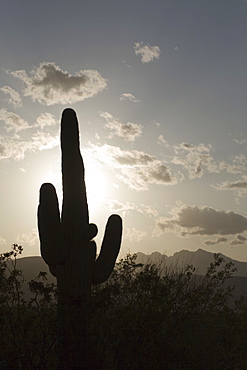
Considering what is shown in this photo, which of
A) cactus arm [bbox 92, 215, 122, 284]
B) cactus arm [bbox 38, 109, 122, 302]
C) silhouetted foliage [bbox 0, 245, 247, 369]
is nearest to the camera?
silhouetted foliage [bbox 0, 245, 247, 369]

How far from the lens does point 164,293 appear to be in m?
8.83

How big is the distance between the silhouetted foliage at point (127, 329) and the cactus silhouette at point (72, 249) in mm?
254

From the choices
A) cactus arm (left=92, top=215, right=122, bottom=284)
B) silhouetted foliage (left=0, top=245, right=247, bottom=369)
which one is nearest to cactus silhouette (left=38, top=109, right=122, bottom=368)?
cactus arm (left=92, top=215, right=122, bottom=284)

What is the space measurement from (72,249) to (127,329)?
196 centimetres

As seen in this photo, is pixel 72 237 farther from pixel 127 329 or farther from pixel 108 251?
pixel 127 329

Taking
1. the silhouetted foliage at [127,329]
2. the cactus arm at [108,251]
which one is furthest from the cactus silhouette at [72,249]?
the silhouetted foliage at [127,329]

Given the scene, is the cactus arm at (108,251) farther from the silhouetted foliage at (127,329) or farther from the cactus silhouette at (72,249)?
the silhouetted foliage at (127,329)

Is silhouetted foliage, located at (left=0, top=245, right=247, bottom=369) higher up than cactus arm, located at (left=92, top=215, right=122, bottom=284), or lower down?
Answer: lower down

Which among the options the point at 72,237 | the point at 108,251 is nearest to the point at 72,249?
the point at 72,237

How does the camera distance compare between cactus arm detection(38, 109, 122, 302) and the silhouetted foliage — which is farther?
cactus arm detection(38, 109, 122, 302)

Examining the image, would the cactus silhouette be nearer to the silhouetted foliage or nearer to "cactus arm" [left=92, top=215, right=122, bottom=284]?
A: "cactus arm" [left=92, top=215, right=122, bottom=284]

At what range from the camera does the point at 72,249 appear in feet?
26.0

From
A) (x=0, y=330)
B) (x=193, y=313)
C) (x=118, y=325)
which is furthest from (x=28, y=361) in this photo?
(x=193, y=313)

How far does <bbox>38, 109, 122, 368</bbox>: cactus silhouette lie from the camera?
24.0 feet
